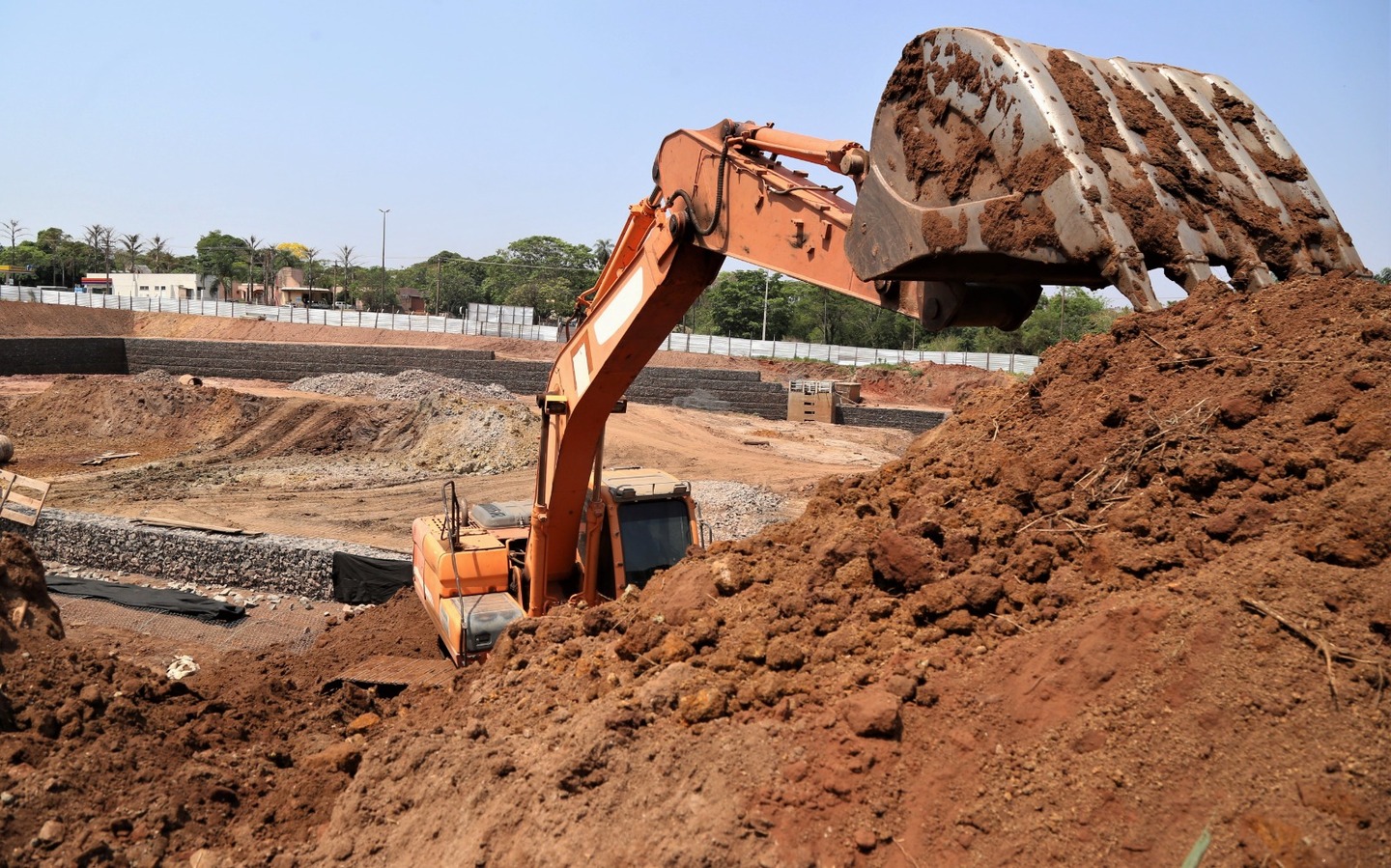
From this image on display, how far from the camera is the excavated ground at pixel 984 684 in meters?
3.11

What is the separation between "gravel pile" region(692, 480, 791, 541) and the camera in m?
17.8

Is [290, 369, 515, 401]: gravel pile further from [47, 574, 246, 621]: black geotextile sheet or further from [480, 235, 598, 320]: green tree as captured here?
[480, 235, 598, 320]: green tree

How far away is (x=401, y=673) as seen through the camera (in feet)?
→ 29.7

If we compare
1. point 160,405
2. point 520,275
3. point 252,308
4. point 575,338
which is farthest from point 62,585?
point 520,275

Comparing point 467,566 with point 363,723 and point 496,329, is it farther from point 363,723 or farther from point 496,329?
point 496,329

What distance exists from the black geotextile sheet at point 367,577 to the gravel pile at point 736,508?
17.7ft

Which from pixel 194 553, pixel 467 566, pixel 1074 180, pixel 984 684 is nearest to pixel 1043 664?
pixel 984 684

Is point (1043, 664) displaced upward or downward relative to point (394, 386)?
upward

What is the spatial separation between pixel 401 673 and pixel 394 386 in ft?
73.9

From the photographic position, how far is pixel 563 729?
14.7 feet

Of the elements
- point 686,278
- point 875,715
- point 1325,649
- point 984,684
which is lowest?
point 875,715

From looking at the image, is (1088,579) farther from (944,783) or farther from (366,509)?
(366,509)

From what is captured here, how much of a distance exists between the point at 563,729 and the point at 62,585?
469 inches

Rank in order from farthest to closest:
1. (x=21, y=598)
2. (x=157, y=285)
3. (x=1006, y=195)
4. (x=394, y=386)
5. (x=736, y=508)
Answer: (x=157, y=285) < (x=394, y=386) < (x=736, y=508) < (x=21, y=598) < (x=1006, y=195)
